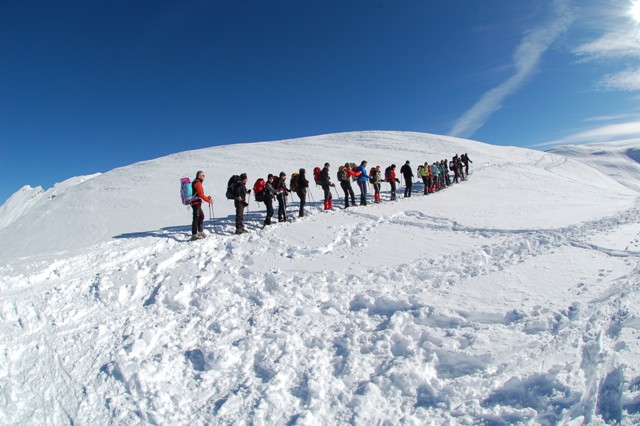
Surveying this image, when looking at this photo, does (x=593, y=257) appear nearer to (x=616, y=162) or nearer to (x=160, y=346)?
(x=160, y=346)

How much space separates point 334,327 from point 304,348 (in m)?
0.63

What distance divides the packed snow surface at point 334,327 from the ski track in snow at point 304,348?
0.07 ft

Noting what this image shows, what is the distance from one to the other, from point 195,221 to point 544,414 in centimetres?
864

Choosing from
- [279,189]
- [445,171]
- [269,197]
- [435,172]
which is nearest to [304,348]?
[269,197]

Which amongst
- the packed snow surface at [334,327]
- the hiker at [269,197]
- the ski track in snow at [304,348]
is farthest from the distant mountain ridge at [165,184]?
the ski track in snow at [304,348]

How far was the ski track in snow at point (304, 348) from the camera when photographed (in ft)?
11.6

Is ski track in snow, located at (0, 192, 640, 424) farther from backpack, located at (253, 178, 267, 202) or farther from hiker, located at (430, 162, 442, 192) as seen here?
hiker, located at (430, 162, 442, 192)

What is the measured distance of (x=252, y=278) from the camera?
6.66 m

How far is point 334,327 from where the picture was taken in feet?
16.2

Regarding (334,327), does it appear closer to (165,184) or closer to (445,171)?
(445,171)

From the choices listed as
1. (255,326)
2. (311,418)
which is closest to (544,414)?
(311,418)

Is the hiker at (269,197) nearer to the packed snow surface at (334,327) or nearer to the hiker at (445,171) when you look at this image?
the packed snow surface at (334,327)

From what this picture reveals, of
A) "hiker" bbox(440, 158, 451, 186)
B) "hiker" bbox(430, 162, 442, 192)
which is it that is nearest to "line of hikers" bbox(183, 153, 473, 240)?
"hiker" bbox(430, 162, 442, 192)

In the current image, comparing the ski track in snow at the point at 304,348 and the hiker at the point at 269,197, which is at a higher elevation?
the hiker at the point at 269,197
